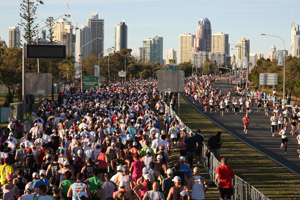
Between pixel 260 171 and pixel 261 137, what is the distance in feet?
38.6

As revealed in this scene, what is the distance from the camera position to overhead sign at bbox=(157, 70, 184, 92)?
3919cm

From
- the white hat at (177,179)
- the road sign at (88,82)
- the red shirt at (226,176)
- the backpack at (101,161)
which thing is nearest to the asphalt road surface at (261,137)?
the red shirt at (226,176)

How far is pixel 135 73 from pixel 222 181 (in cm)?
13284

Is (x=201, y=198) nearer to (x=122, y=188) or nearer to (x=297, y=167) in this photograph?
(x=122, y=188)

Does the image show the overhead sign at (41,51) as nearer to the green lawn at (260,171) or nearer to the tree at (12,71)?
the green lawn at (260,171)

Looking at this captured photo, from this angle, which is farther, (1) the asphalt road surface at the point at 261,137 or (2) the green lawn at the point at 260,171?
(1) the asphalt road surface at the point at 261,137

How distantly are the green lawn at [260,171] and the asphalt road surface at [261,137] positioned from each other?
2.28 feet

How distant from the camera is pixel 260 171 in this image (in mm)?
19219

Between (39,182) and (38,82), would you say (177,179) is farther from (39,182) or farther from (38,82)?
(38,82)

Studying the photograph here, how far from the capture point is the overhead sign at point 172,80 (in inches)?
1543

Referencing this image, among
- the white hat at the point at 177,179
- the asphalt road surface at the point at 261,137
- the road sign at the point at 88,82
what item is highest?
the road sign at the point at 88,82

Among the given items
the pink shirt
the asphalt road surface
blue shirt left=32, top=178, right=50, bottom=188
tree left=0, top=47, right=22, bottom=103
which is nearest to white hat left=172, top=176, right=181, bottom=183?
the pink shirt

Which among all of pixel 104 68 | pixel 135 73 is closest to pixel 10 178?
pixel 104 68

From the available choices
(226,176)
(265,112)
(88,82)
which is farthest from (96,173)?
(88,82)
